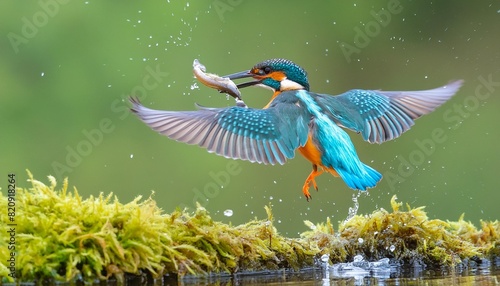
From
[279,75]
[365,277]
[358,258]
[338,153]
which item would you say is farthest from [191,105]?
[365,277]

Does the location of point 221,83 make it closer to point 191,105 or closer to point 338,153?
point 338,153

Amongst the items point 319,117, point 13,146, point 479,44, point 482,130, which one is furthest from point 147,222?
point 479,44

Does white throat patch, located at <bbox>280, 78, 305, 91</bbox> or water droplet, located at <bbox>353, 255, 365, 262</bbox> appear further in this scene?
white throat patch, located at <bbox>280, 78, 305, 91</bbox>

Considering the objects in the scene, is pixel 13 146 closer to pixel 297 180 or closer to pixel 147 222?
pixel 297 180

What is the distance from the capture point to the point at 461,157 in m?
11.8

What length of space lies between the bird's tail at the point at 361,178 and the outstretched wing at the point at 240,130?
0.37m

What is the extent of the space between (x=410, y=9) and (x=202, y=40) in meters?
3.39

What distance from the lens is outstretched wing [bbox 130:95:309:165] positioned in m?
5.05

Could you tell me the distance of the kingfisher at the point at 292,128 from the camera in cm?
507

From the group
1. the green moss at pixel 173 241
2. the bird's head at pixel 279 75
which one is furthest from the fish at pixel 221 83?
the green moss at pixel 173 241

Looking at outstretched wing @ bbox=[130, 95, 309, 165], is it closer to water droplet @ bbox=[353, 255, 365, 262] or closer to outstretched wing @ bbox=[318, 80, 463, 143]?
outstretched wing @ bbox=[318, 80, 463, 143]

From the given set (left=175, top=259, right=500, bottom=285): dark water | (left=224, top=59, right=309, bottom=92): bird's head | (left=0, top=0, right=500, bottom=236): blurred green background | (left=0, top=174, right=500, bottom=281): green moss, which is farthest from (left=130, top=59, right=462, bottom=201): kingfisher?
(left=0, top=0, right=500, bottom=236): blurred green background

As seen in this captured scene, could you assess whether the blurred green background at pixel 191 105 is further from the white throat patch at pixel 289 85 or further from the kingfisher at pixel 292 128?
the kingfisher at pixel 292 128

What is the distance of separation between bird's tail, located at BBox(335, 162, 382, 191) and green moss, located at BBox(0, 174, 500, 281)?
38cm
